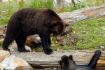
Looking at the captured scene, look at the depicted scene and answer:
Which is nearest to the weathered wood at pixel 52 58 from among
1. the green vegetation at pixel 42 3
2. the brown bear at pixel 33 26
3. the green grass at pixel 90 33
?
the brown bear at pixel 33 26

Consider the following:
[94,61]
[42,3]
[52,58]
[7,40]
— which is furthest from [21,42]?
[42,3]

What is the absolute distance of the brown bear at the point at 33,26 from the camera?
30.0 ft

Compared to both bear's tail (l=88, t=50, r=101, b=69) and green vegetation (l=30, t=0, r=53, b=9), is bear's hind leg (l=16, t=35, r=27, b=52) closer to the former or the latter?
bear's tail (l=88, t=50, r=101, b=69)

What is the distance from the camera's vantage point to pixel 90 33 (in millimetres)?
11008

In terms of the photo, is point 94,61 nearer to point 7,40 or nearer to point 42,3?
point 7,40

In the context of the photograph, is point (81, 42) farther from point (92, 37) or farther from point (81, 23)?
point (81, 23)

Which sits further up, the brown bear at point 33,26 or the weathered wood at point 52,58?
the brown bear at point 33,26

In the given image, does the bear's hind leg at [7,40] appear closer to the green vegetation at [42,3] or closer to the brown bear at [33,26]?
the brown bear at [33,26]

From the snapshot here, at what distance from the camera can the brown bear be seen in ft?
30.0

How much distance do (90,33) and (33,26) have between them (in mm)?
2077

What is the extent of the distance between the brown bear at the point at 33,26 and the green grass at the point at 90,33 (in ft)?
4.22

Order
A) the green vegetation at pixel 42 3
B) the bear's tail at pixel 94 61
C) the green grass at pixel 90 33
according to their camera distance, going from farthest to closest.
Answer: the green vegetation at pixel 42 3 → the green grass at pixel 90 33 → the bear's tail at pixel 94 61

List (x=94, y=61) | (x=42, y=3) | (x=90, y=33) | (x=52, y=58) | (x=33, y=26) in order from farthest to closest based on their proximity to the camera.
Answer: (x=42, y=3) < (x=90, y=33) < (x=33, y=26) < (x=52, y=58) < (x=94, y=61)

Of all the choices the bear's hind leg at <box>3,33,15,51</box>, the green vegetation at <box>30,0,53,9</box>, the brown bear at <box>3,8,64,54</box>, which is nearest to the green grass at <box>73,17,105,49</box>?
the brown bear at <box>3,8,64,54</box>
